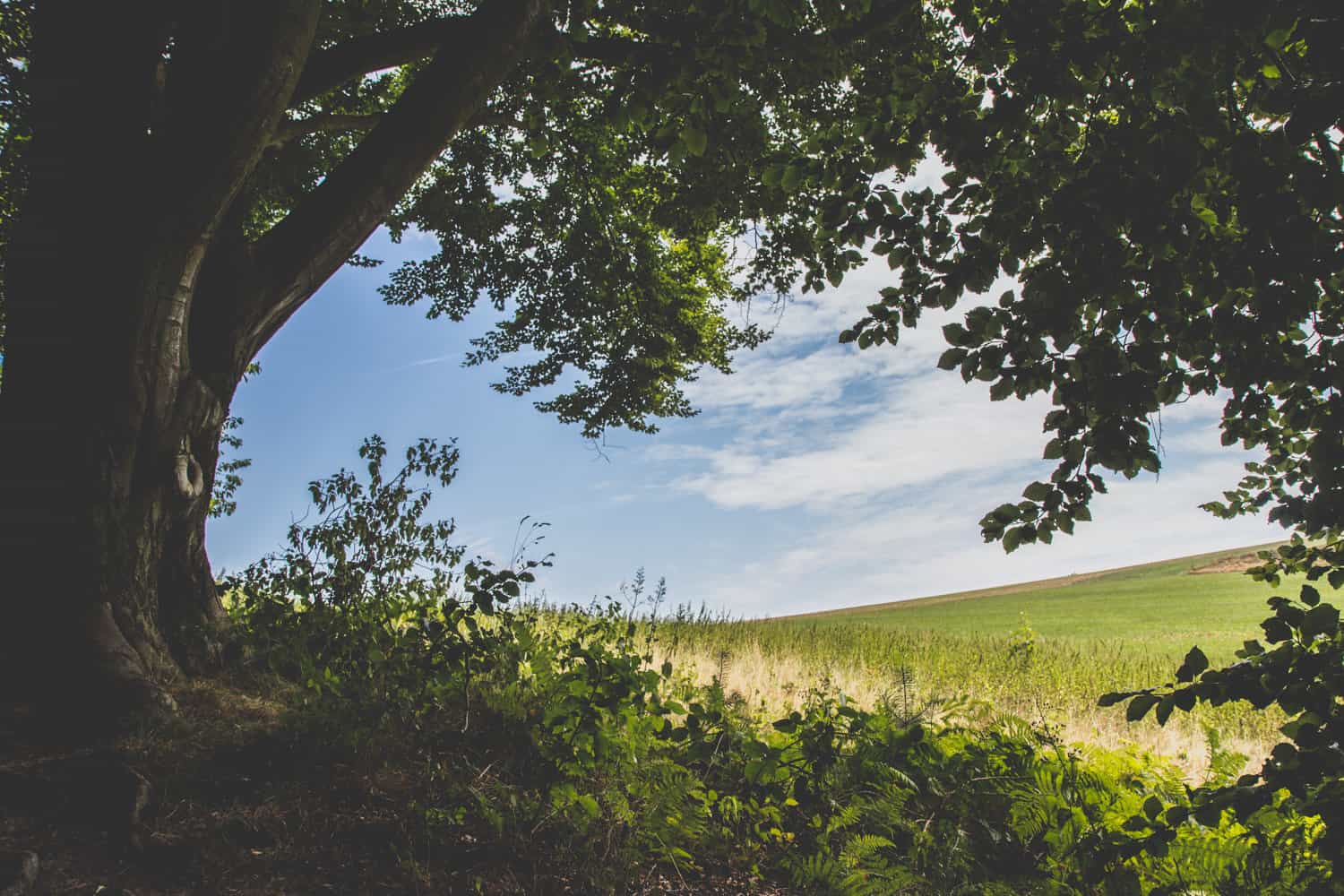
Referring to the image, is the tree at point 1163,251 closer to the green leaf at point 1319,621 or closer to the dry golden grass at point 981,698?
the green leaf at point 1319,621

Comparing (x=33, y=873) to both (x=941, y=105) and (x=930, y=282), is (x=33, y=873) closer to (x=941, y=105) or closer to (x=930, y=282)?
(x=930, y=282)

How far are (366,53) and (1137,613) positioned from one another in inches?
781

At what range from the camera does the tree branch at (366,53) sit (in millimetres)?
5430

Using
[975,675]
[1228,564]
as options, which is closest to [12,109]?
[975,675]

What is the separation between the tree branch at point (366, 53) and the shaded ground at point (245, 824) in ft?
15.0

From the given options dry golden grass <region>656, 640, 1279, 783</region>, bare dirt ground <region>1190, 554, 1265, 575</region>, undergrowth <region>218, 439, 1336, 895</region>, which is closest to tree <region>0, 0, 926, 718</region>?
undergrowth <region>218, 439, 1336, 895</region>

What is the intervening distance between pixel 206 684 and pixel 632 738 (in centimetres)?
291

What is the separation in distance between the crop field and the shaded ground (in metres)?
2.19

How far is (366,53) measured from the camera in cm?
549

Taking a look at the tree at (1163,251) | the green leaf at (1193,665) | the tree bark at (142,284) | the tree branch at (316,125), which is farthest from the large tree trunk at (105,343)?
the green leaf at (1193,665)

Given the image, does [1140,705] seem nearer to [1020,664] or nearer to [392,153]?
[392,153]

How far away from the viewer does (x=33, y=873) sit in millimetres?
2520

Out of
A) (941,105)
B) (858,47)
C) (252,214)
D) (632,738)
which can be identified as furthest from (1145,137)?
(252,214)

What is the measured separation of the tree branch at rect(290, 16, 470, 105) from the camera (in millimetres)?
5430
